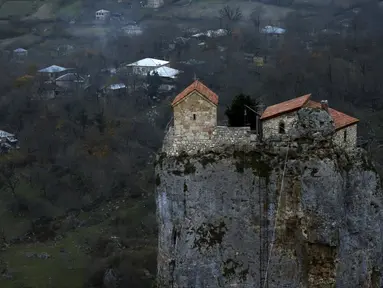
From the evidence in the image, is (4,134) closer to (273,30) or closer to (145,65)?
(145,65)

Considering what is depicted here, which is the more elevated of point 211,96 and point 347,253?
point 211,96

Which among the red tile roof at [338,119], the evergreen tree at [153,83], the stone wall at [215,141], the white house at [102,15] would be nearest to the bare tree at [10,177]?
the evergreen tree at [153,83]

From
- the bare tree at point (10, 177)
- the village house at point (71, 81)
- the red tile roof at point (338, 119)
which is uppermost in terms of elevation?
the red tile roof at point (338, 119)

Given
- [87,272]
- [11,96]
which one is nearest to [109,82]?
[11,96]

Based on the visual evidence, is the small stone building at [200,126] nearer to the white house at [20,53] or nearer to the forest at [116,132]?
the forest at [116,132]

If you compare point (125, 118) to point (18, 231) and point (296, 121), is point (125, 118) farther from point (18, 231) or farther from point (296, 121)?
point (296, 121)

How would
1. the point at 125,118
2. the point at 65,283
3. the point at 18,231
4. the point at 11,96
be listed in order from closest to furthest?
the point at 65,283
the point at 18,231
the point at 125,118
the point at 11,96
